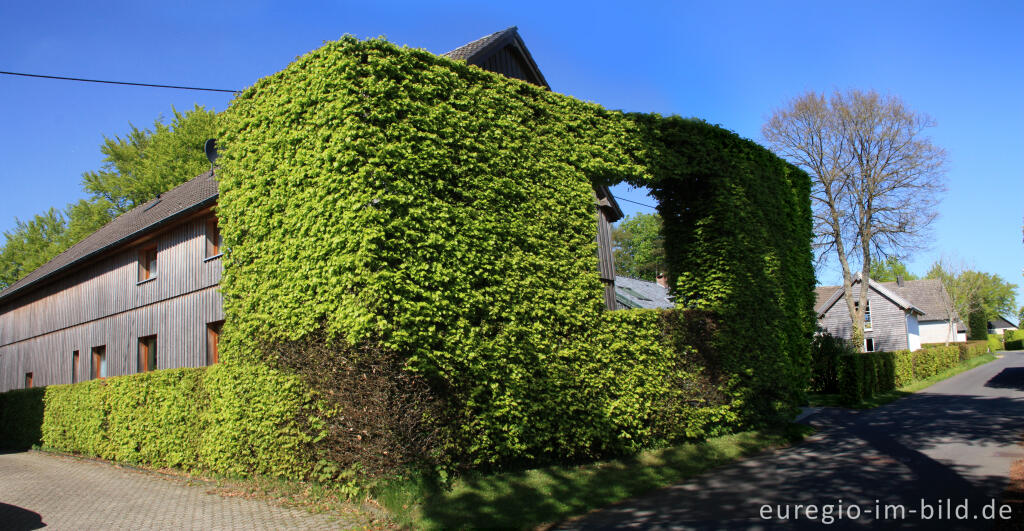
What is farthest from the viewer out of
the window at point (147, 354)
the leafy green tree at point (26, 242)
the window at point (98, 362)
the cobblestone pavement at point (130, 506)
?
the leafy green tree at point (26, 242)

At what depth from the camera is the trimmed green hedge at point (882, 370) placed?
1983 cm

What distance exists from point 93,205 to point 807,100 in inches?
1661

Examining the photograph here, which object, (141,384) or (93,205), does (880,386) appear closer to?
(141,384)

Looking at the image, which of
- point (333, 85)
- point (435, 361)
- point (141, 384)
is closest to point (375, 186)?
point (333, 85)

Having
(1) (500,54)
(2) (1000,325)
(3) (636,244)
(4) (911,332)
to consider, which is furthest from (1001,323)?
(1) (500,54)

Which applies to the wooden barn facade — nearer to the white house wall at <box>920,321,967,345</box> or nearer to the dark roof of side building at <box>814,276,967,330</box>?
the dark roof of side building at <box>814,276,967,330</box>

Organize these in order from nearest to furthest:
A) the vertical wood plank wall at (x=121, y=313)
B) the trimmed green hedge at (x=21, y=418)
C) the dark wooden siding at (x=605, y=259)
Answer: the vertical wood plank wall at (x=121, y=313) < the trimmed green hedge at (x=21, y=418) < the dark wooden siding at (x=605, y=259)

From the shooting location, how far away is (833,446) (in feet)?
36.7

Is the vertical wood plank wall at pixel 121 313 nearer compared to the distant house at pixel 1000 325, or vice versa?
the vertical wood plank wall at pixel 121 313

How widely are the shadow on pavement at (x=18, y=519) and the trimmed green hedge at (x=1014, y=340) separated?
319ft

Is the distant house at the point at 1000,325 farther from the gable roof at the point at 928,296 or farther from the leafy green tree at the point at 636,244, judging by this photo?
the leafy green tree at the point at 636,244

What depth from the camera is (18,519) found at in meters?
8.38

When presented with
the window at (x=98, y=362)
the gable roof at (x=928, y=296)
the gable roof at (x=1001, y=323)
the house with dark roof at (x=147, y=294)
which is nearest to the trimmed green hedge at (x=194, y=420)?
the house with dark roof at (x=147, y=294)

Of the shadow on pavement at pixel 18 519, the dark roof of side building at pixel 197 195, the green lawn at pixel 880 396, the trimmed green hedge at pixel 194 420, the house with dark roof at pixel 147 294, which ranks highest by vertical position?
the dark roof of side building at pixel 197 195
